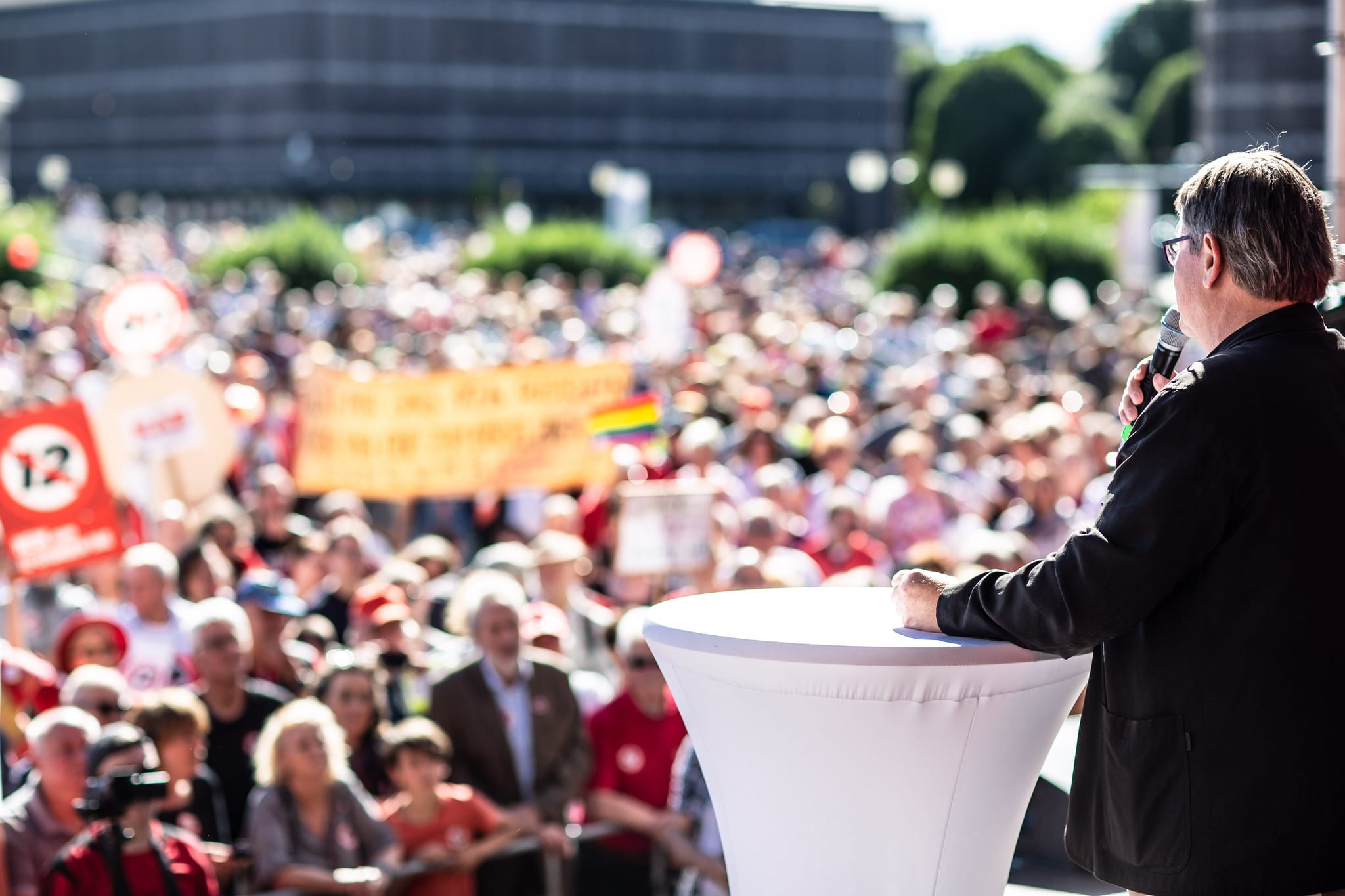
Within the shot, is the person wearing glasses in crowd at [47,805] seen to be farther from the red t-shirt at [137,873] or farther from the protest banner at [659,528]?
the protest banner at [659,528]

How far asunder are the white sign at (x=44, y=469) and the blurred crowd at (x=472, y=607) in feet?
1.31

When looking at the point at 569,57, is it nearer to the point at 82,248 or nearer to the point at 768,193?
the point at 768,193

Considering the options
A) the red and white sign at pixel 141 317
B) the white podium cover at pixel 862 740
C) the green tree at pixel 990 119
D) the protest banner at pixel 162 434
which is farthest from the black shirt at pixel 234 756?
A: the green tree at pixel 990 119

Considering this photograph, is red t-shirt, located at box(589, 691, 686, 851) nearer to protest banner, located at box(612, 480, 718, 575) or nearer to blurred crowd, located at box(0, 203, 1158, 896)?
blurred crowd, located at box(0, 203, 1158, 896)

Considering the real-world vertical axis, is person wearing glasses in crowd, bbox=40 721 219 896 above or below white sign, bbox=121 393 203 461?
below

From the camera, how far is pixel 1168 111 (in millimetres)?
80188

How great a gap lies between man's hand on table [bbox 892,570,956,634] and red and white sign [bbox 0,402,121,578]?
18.4ft

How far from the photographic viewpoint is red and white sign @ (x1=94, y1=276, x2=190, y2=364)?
1162 centimetres

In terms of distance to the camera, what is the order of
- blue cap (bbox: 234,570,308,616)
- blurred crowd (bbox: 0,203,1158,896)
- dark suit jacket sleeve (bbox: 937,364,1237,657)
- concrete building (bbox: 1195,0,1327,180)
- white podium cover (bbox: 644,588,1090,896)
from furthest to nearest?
concrete building (bbox: 1195,0,1327,180)
blue cap (bbox: 234,570,308,616)
blurred crowd (bbox: 0,203,1158,896)
white podium cover (bbox: 644,588,1090,896)
dark suit jacket sleeve (bbox: 937,364,1237,657)

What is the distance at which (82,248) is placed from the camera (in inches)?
1066

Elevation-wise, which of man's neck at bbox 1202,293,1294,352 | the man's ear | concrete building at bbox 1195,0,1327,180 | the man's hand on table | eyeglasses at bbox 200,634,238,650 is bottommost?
eyeglasses at bbox 200,634,238,650

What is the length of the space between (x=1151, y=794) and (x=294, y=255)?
29113 mm

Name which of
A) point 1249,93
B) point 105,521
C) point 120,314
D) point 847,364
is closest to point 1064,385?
point 847,364

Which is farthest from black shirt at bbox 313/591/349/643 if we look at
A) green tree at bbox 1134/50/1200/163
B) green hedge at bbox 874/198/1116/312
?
green tree at bbox 1134/50/1200/163
